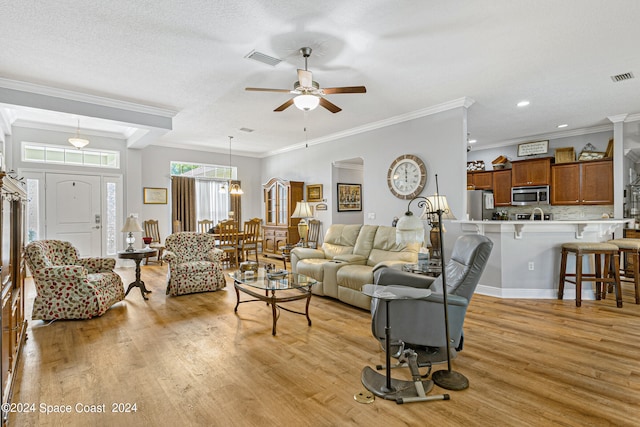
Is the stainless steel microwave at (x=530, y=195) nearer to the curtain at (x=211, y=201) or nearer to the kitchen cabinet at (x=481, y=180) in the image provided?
the kitchen cabinet at (x=481, y=180)

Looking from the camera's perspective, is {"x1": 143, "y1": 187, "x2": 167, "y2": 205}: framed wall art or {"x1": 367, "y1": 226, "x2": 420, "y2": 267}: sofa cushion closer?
{"x1": 367, "y1": 226, "x2": 420, "y2": 267}: sofa cushion

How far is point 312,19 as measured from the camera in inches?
109

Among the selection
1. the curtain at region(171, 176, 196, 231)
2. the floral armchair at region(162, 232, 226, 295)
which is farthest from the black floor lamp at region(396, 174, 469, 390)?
the curtain at region(171, 176, 196, 231)

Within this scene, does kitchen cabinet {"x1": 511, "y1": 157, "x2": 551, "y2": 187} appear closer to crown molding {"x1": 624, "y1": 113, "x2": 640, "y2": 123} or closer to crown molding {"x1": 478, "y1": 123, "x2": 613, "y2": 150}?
crown molding {"x1": 478, "y1": 123, "x2": 613, "y2": 150}

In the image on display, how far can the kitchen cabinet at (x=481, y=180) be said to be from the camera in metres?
7.98

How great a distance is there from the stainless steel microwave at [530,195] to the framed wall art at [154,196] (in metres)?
8.09

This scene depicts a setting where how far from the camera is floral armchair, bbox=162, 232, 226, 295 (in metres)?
4.71

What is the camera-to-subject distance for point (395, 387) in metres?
2.26

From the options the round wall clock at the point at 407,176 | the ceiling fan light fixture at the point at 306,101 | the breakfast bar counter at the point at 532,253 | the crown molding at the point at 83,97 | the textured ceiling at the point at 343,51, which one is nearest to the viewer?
the textured ceiling at the point at 343,51

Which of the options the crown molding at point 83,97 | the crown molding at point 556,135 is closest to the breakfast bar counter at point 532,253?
the crown molding at point 556,135

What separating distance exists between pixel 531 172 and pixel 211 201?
758 cm

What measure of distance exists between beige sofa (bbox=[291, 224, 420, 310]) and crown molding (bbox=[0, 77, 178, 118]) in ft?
10.1

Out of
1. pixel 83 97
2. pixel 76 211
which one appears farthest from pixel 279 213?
pixel 83 97

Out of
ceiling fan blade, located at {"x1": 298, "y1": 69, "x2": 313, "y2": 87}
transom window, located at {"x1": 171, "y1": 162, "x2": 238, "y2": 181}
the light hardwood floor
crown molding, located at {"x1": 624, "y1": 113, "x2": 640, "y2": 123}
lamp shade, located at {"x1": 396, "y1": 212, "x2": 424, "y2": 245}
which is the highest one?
crown molding, located at {"x1": 624, "y1": 113, "x2": 640, "y2": 123}
